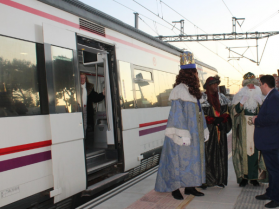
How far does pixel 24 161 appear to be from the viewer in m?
3.39

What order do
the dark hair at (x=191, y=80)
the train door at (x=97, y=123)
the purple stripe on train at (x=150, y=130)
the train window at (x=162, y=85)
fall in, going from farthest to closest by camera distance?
1. the train window at (x=162, y=85)
2. the purple stripe on train at (x=150, y=130)
3. the train door at (x=97, y=123)
4. the dark hair at (x=191, y=80)

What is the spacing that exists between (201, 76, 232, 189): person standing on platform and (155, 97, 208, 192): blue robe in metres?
0.55

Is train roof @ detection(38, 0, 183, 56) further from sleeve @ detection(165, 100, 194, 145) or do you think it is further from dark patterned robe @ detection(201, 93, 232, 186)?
dark patterned robe @ detection(201, 93, 232, 186)

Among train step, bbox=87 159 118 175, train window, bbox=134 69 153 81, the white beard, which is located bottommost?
train step, bbox=87 159 118 175

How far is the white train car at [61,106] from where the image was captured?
3.32m

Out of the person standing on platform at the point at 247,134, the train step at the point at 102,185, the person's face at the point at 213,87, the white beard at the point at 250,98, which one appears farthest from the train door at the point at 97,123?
the white beard at the point at 250,98

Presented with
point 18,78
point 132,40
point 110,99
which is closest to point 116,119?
point 110,99

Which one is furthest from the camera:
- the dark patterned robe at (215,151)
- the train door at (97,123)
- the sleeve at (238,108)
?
the train door at (97,123)

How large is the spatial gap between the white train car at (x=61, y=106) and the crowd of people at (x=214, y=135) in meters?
1.34

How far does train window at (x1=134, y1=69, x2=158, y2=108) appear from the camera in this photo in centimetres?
624

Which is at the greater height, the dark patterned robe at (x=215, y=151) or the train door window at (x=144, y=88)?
the train door window at (x=144, y=88)

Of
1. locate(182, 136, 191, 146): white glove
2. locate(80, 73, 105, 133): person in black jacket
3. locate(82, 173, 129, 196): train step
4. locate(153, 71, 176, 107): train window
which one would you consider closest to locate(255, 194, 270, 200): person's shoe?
locate(182, 136, 191, 146): white glove

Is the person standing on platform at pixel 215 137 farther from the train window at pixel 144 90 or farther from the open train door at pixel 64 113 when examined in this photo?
the open train door at pixel 64 113

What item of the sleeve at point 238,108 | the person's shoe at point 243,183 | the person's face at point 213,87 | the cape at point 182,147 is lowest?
the person's shoe at point 243,183
